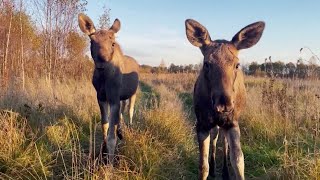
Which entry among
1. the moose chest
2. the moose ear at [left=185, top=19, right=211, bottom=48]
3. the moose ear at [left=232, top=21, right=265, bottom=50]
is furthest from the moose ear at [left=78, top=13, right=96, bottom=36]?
the moose ear at [left=232, top=21, right=265, bottom=50]

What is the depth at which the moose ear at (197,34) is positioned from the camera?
4.88m

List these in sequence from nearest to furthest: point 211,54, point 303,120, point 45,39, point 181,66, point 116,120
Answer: point 211,54 → point 116,120 → point 303,120 → point 45,39 → point 181,66

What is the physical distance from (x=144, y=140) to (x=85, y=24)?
2521 mm

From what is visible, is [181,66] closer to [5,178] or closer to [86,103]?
[86,103]

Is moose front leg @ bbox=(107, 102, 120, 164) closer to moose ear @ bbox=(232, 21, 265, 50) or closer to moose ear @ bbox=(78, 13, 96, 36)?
moose ear @ bbox=(78, 13, 96, 36)

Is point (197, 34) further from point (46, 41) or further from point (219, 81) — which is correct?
point (46, 41)

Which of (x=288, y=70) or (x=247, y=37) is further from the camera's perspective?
(x=288, y=70)

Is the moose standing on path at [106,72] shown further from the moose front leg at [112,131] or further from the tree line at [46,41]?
the tree line at [46,41]

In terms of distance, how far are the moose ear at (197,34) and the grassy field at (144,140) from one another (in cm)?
186

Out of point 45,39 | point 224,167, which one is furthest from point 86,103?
point 45,39

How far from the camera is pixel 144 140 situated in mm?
5746

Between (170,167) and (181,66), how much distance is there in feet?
70.0

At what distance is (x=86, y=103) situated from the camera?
927 cm

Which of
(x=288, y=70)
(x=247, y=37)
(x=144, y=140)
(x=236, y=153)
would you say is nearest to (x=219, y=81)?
(x=247, y=37)
